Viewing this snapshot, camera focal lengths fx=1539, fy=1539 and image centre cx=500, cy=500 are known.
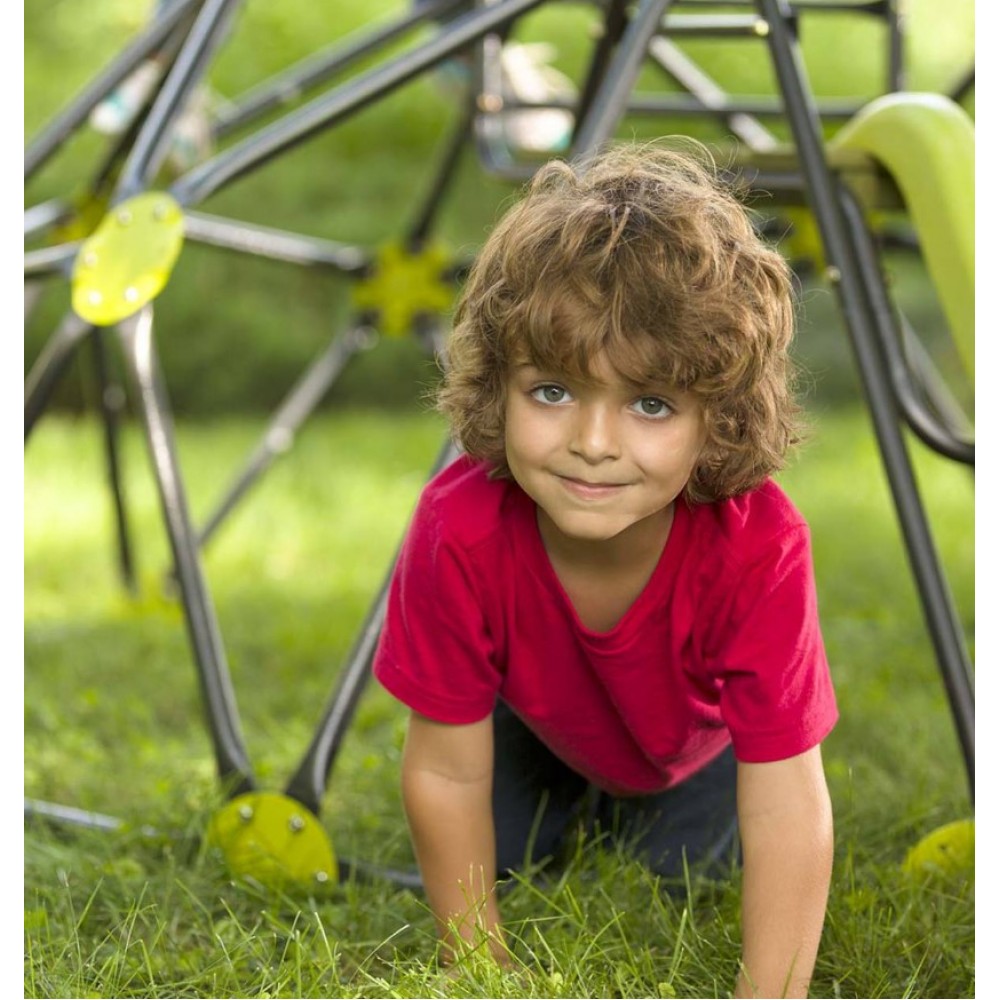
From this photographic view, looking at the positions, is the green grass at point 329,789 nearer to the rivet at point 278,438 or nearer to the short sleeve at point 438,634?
the short sleeve at point 438,634

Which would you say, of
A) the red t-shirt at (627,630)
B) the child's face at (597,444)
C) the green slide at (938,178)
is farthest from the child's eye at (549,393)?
the green slide at (938,178)

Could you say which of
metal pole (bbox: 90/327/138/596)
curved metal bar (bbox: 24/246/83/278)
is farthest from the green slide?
metal pole (bbox: 90/327/138/596)

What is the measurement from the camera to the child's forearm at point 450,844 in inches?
51.1

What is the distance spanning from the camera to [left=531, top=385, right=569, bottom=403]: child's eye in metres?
1.12

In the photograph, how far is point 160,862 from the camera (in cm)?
153

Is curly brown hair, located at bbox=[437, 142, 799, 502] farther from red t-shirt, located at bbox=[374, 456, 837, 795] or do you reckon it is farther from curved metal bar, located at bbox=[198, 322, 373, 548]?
curved metal bar, located at bbox=[198, 322, 373, 548]

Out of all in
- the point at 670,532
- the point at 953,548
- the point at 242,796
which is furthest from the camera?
the point at 953,548

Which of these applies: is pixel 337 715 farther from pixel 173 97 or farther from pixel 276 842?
pixel 173 97

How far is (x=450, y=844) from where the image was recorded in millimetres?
1301

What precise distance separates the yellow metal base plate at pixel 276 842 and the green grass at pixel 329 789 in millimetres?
20

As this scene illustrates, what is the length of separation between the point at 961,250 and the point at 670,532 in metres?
0.44

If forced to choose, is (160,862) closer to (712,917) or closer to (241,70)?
(712,917)

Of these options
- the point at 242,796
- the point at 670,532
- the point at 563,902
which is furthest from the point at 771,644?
the point at 242,796

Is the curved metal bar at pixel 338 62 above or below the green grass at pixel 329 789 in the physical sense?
above
